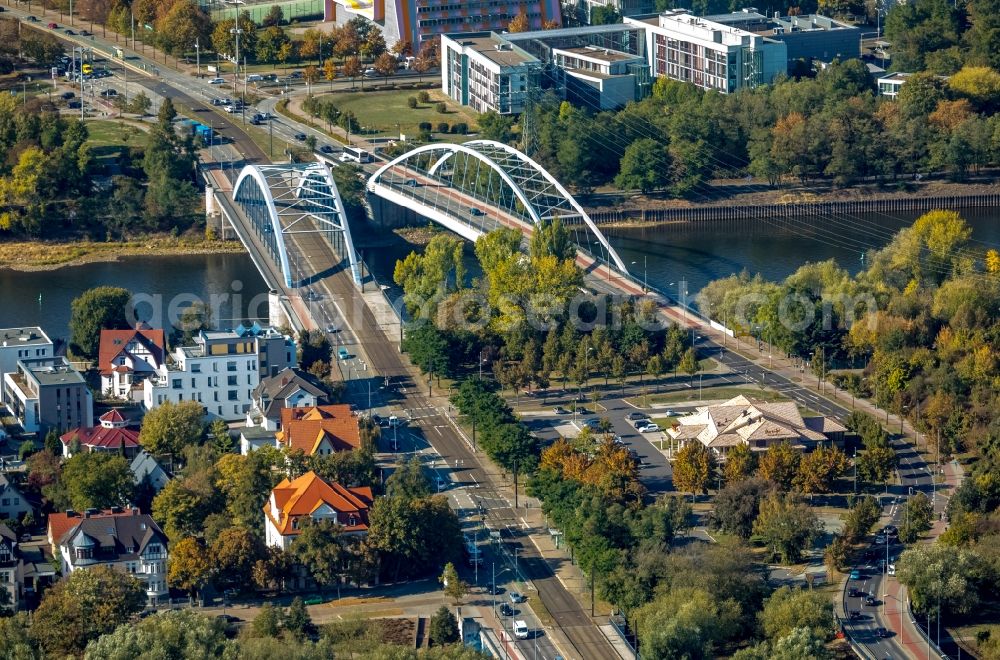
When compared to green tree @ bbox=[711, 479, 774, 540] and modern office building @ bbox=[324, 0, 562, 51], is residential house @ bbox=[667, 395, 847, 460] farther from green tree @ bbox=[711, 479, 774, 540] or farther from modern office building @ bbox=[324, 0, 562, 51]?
modern office building @ bbox=[324, 0, 562, 51]

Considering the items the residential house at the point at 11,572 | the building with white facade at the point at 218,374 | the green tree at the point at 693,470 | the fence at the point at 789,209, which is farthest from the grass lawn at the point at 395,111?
the residential house at the point at 11,572

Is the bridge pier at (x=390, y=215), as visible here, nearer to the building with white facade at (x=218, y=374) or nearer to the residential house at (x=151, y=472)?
the building with white facade at (x=218, y=374)

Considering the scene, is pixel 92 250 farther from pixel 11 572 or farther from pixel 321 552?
pixel 321 552

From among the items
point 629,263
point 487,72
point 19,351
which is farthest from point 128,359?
point 487,72

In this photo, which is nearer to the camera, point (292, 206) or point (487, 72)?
point (292, 206)

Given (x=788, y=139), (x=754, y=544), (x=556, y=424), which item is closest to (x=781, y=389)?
(x=556, y=424)

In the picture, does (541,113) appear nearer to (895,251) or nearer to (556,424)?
(895,251)

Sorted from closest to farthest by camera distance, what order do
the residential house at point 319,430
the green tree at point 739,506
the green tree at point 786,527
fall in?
the green tree at point 786,527, the green tree at point 739,506, the residential house at point 319,430

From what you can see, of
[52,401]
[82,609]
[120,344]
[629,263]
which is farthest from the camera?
[629,263]
